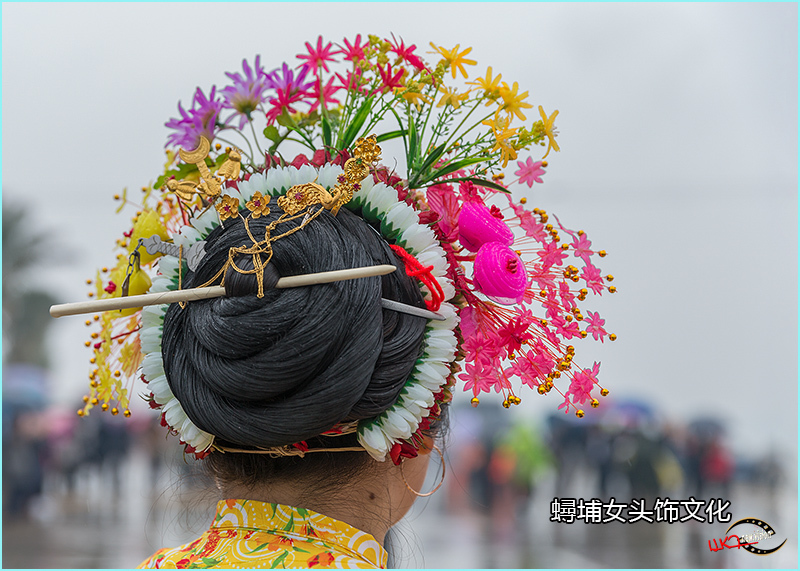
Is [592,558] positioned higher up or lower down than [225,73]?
lower down

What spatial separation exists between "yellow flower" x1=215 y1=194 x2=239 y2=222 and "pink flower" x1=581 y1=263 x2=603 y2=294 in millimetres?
862

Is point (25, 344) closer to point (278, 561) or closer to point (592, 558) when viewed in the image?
point (592, 558)

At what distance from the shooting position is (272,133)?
5.97 ft

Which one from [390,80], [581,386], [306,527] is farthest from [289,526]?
[390,80]

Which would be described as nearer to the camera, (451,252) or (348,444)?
(348,444)

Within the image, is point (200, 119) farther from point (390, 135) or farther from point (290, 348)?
point (290, 348)

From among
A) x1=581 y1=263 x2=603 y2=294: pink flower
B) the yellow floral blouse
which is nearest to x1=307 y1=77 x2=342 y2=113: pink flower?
x1=581 y1=263 x2=603 y2=294: pink flower

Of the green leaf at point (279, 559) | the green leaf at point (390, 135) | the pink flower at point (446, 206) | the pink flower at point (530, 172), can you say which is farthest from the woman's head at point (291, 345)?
the pink flower at point (530, 172)

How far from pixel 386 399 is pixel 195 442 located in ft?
1.37

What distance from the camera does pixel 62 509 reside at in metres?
12.2

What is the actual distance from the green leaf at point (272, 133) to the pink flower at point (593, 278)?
32.9 inches

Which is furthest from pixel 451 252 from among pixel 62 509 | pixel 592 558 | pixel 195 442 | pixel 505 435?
pixel 62 509

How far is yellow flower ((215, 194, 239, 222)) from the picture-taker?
5.06 ft

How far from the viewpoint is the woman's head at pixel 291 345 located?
136 centimetres
